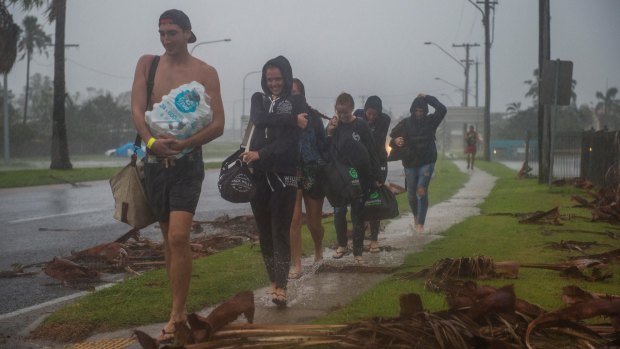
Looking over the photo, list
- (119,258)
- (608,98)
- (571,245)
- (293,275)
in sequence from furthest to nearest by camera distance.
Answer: (608,98) < (571,245) < (119,258) < (293,275)

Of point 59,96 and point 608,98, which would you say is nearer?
point 59,96

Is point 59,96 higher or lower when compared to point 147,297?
higher

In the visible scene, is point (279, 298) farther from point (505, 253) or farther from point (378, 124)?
point (378, 124)

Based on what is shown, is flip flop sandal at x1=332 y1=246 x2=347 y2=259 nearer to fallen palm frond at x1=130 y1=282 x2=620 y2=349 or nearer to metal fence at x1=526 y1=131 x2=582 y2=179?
fallen palm frond at x1=130 y1=282 x2=620 y2=349

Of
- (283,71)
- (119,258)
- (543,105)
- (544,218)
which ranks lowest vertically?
(119,258)

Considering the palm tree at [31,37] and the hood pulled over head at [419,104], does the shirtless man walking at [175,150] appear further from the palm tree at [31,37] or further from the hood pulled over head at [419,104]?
the palm tree at [31,37]

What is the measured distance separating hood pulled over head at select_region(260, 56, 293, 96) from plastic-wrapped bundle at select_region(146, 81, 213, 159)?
3.82 feet

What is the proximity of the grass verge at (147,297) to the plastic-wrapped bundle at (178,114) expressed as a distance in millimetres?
1283

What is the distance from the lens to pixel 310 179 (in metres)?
7.08

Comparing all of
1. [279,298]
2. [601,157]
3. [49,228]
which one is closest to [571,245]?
[279,298]

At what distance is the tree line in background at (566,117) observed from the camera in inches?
3868

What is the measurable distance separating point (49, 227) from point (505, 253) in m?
6.83

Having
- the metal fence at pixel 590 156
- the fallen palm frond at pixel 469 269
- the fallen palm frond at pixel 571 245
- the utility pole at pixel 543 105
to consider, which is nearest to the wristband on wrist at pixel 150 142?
the fallen palm frond at pixel 469 269

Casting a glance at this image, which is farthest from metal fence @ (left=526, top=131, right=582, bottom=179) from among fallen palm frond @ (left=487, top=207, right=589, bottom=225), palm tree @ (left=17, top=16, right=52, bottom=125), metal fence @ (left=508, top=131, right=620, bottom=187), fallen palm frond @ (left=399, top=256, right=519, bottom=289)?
palm tree @ (left=17, top=16, right=52, bottom=125)
